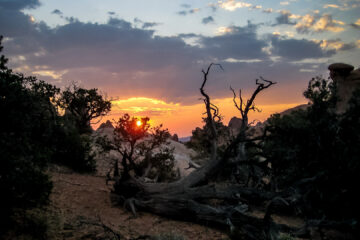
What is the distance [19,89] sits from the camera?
741 cm

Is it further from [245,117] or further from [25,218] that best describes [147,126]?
[25,218]

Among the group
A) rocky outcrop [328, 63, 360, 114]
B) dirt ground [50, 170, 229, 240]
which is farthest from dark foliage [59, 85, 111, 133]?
rocky outcrop [328, 63, 360, 114]

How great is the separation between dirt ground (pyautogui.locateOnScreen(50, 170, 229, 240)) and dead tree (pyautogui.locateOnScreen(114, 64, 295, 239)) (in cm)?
42

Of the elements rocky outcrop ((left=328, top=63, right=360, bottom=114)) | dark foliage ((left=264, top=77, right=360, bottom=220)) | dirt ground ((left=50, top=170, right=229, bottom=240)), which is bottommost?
dirt ground ((left=50, top=170, right=229, bottom=240))

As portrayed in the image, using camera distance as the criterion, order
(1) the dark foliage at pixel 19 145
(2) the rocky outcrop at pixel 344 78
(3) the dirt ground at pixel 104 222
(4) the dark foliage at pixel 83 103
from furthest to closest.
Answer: (2) the rocky outcrop at pixel 344 78 < (4) the dark foliage at pixel 83 103 < (3) the dirt ground at pixel 104 222 < (1) the dark foliage at pixel 19 145

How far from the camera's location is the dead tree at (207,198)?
9.18m

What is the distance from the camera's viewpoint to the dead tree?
9180 mm

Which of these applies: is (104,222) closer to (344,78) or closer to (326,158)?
(326,158)

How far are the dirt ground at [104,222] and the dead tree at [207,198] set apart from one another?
416 mm

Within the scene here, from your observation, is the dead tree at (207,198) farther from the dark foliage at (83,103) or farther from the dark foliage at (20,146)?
the dark foliage at (83,103)

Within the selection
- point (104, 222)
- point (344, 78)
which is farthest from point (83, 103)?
point (344, 78)

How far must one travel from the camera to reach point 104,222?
9688mm

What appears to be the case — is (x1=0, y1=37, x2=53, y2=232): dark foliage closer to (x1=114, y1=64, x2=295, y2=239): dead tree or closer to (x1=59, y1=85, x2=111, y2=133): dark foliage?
(x1=114, y1=64, x2=295, y2=239): dead tree

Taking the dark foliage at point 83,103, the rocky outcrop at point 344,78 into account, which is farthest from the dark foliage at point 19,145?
the rocky outcrop at point 344,78
